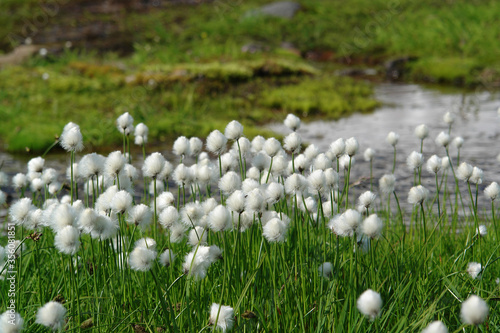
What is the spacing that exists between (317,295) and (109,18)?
22640 mm

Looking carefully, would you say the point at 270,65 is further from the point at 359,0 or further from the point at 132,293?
the point at 359,0

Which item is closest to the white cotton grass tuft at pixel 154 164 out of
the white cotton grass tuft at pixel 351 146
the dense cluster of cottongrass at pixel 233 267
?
the dense cluster of cottongrass at pixel 233 267

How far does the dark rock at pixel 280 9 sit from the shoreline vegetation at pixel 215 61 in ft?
1.02

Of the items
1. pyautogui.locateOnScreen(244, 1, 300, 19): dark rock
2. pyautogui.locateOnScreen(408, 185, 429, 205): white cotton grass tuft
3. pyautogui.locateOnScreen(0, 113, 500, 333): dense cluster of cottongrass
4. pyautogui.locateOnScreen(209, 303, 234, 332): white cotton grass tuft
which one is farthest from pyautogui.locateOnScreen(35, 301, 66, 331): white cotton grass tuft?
pyautogui.locateOnScreen(244, 1, 300, 19): dark rock

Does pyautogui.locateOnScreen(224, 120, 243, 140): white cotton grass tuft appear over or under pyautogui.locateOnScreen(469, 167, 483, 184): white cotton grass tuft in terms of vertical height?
over

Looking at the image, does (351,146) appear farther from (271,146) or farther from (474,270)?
(474,270)

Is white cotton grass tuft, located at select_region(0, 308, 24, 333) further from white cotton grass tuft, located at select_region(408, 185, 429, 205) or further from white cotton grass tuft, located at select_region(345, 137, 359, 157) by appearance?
white cotton grass tuft, located at select_region(408, 185, 429, 205)

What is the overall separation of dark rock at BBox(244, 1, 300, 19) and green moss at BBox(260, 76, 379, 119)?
10840 mm

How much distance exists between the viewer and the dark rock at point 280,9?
22500mm

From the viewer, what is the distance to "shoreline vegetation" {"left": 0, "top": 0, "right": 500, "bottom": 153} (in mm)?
9117

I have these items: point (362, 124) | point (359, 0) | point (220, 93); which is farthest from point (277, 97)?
point (359, 0)

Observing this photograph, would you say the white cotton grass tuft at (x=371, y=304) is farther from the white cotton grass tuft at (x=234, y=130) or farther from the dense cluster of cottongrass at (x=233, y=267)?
the white cotton grass tuft at (x=234, y=130)

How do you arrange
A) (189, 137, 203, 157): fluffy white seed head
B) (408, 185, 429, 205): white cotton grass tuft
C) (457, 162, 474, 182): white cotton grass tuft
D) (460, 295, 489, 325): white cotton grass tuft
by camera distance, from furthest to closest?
(189, 137, 203, 157): fluffy white seed head → (457, 162, 474, 182): white cotton grass tuft → (408, 185, 429, 205): white cotton grass tuft → (460, 295, 489, 325): white cotton grass tuft

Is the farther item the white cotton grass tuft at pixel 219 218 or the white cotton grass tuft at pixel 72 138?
the white cotton grass tuft at pixel 72 138
